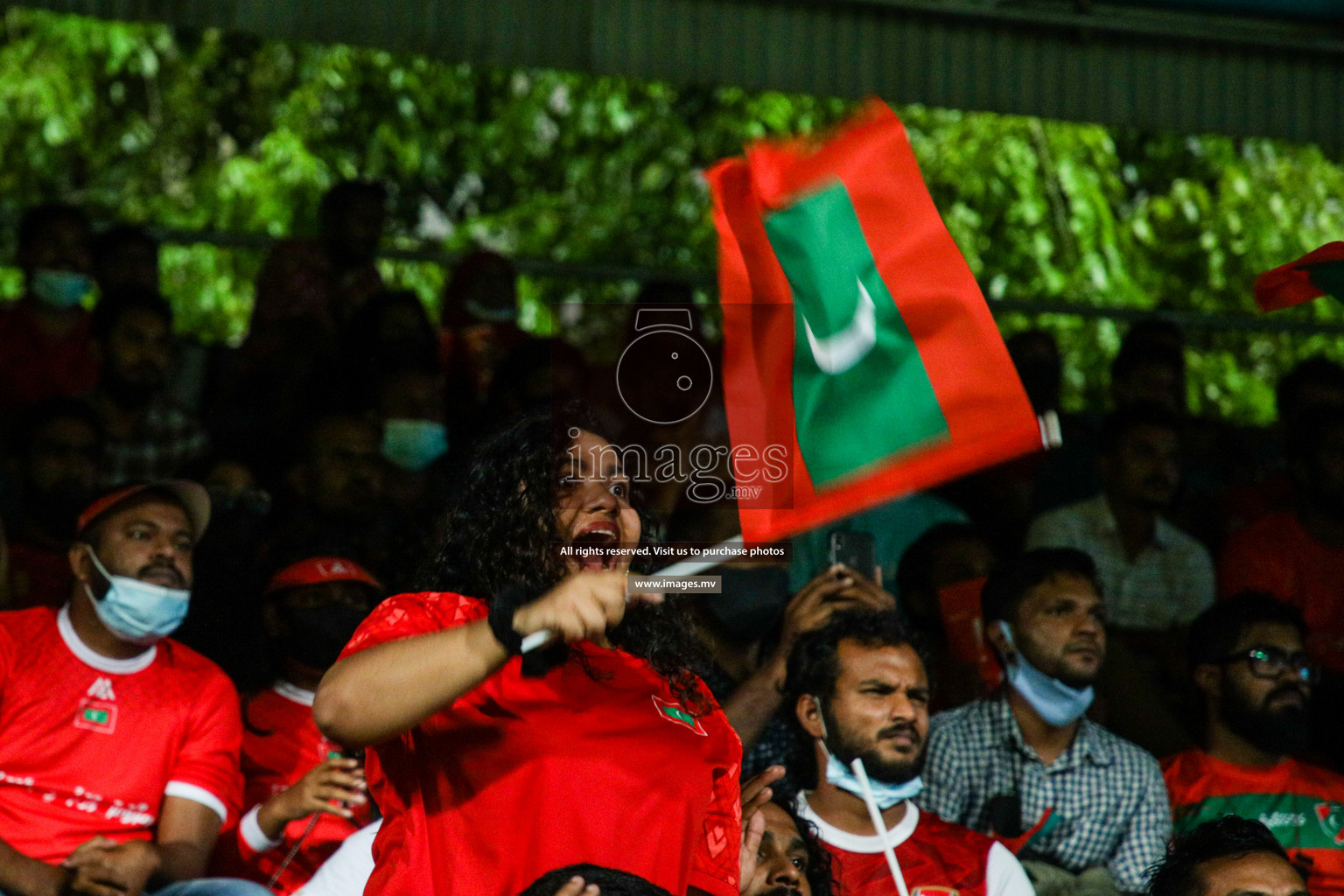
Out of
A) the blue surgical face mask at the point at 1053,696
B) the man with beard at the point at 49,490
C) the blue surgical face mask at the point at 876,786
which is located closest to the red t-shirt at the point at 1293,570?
the blue surgical face mask at the point at 1053,696

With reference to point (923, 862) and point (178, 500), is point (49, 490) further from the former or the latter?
point (923, 862)

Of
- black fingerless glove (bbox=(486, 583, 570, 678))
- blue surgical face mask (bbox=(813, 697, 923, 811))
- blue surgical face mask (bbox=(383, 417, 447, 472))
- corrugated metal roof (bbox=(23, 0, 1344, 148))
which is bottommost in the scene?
blue surgical face mask (bbox=(813, 697, 923, 811))

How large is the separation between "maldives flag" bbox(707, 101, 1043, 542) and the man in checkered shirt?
2232 mm

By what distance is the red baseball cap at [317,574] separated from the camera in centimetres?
568

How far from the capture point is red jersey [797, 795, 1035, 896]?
483 cm

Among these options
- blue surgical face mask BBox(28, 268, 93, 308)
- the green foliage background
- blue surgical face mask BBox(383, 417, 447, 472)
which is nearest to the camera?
blue surgical face mask BBox(383, 417, 447, 472)

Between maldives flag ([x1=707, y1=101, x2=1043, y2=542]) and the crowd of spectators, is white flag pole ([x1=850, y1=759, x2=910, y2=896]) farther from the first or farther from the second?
maldives flag ([x1=707, y1=101, x2=1043, y2=542])

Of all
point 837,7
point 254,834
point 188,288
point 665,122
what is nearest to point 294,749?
point 254,834

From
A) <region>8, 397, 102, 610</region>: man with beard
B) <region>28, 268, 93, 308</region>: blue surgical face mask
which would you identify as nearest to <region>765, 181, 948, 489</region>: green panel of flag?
<region>8, 397, 102, 610</region>: man with beard

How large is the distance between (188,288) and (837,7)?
743 cm

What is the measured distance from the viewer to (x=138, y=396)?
7188mm
